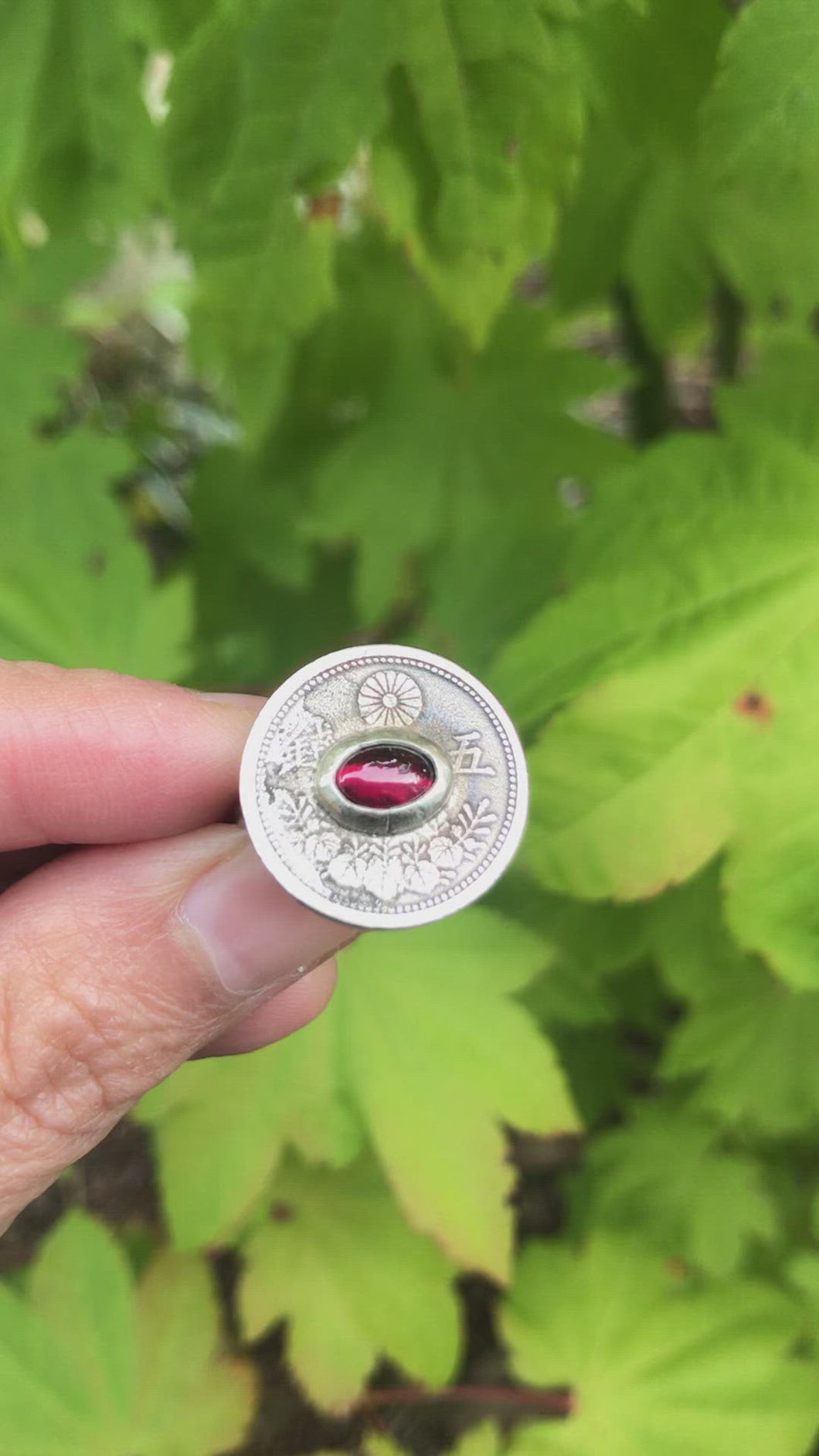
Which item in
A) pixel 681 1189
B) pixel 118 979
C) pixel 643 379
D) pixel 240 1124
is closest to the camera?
pixel 118 979

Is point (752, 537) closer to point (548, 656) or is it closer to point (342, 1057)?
point (548, 656)

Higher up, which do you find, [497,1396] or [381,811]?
[381,811]

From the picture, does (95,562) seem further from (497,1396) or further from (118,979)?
(497,1396)

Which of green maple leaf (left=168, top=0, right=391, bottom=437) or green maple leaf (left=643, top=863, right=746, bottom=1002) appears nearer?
green maple leaf (left=168, top=0, right=391, bottom=437)

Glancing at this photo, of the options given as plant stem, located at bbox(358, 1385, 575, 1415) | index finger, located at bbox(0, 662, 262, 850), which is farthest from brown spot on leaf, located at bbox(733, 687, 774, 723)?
plant stem, located at bbox(358, 1385, 575, 1415)

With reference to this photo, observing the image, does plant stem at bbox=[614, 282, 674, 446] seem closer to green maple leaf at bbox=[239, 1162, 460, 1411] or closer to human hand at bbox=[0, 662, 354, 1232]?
human hand at bbox=[0, 662, 354, 1232]

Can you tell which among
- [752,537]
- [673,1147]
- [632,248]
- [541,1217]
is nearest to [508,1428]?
[541,1217]

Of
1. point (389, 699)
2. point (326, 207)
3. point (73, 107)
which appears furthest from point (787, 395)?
point (73, 107)
